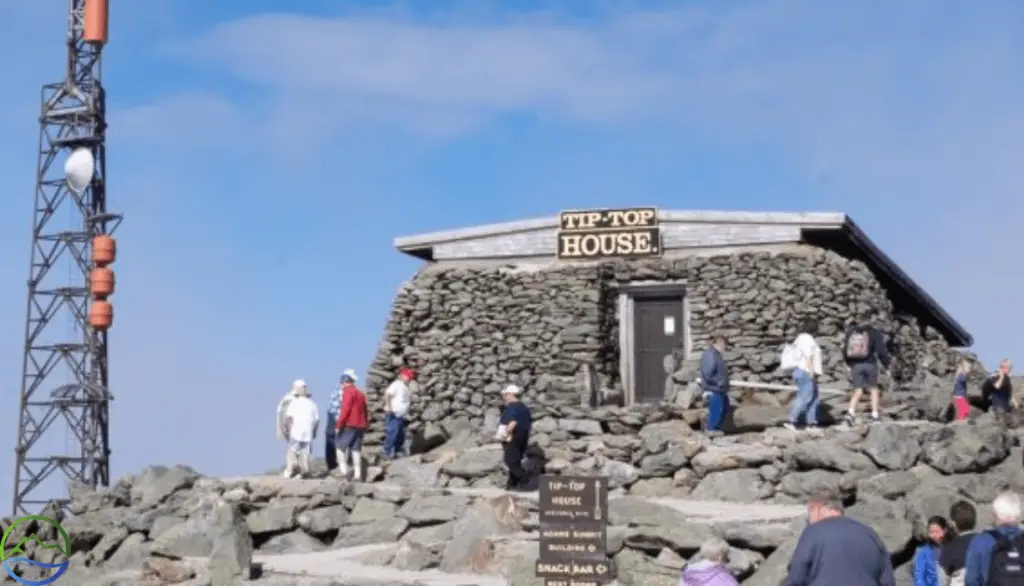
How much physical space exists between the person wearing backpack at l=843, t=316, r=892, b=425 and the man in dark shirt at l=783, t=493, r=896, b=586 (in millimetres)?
13123

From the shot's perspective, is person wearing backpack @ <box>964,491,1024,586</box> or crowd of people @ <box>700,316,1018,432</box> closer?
person wearing backpack @ <box>964,491,1024,586</box>

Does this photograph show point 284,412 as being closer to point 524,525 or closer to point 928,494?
point 524,525

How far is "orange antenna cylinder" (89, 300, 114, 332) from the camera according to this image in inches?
1622

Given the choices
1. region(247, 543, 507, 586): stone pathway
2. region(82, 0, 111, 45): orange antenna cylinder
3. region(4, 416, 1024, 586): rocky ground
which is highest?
region(82, 0, 111, 45): orange antenna cylinder

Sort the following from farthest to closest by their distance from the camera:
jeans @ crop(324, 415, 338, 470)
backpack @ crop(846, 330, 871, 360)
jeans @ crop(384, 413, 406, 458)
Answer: jeans @ crop(384, 413, 406, 458), jeans @ crop(324, 415, 338, 470), backpack @ crop(846, 330, 871, 360)

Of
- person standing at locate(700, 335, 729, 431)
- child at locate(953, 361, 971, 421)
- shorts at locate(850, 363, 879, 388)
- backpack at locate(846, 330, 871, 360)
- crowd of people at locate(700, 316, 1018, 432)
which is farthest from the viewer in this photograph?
child at locate(953, 361, 971, 421)

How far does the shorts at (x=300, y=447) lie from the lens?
72.8ft

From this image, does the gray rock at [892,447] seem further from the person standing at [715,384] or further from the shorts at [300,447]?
the shorts at [300,447]

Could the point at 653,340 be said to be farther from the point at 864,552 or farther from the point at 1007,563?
the point at 1007,563

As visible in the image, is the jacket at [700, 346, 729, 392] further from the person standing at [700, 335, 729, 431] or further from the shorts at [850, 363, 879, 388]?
the shorts at [850, 363, 879, 388]

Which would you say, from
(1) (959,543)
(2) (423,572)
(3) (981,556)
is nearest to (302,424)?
(2) (423,572)

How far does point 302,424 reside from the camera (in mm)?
21859

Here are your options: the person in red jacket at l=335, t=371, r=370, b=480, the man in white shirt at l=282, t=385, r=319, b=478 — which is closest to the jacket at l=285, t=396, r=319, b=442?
the man in white shirt at l=282, t=385, r=319, b=478

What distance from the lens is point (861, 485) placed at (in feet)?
59.8
